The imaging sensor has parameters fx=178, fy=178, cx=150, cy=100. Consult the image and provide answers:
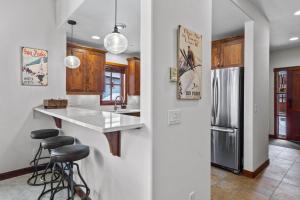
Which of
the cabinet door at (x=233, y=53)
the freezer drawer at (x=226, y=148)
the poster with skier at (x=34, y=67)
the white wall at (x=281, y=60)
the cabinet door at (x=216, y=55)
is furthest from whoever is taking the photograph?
the white wall at (x=281, y=60)

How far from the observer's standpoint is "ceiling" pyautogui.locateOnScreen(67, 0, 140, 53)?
8.72ft

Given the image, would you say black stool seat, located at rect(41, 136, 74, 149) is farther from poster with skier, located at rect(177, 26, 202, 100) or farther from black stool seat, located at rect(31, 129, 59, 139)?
poster with skier, located at rect(177, 26, 202, 100)

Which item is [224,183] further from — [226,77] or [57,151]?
[57,151]

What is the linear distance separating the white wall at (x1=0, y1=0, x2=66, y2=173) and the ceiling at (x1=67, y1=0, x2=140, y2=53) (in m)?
0.60

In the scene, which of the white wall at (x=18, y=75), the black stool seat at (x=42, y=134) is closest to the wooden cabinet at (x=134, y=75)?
the white wall at (x=18, y=75)

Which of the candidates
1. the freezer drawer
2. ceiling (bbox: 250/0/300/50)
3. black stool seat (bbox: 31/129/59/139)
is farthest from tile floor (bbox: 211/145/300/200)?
ceiling (bbox: 250/0/300/50)

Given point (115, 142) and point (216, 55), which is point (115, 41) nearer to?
point (115, 142)

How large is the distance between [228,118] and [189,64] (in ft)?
6.39

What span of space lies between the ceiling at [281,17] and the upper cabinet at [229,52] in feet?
1.97

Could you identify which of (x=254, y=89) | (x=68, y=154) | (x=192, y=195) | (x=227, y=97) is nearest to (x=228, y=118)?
(x=227, y=97)

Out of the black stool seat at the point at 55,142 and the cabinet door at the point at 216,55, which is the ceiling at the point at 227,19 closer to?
the cabinet door at the point at 216,55

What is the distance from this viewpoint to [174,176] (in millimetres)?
1459

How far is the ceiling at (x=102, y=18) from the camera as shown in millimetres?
2658

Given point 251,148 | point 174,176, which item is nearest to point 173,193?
point 174,176
